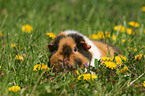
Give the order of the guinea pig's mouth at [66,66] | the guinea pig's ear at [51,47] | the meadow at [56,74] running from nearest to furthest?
the meadow at [56,74], the guinea pig's mouth at [66,66], the guinea pig's ear at [51,47]

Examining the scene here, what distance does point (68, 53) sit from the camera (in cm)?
325

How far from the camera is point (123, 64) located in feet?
10.8

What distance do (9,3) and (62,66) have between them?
443 cm

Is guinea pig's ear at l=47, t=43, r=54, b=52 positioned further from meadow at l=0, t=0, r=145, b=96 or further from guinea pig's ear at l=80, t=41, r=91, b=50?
guinea pig's ear at l=80, t=41, r=91, b=50

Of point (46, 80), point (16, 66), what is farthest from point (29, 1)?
point (46, 80)

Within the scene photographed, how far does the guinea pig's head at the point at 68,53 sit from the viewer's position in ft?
10.6

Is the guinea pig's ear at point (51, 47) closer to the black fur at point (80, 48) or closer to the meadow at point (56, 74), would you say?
the meadow at point (56, 74)

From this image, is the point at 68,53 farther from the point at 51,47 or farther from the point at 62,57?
the point at 51,47

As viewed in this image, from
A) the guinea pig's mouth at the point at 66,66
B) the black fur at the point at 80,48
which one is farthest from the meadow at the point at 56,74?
the black fur at the point at 80,48

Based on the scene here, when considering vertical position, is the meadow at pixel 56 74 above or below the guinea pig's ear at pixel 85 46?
below

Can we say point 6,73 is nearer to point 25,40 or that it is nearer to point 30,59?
point 30,59

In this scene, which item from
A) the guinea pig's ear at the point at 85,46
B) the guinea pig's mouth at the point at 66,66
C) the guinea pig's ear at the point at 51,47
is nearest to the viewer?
the guinea pig's mouth at the point at 66,66

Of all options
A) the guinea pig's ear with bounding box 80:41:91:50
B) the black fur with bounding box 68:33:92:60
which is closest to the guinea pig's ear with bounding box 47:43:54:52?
the black fur with bounding box 68:33:92:60

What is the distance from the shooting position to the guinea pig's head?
323 centimetres
